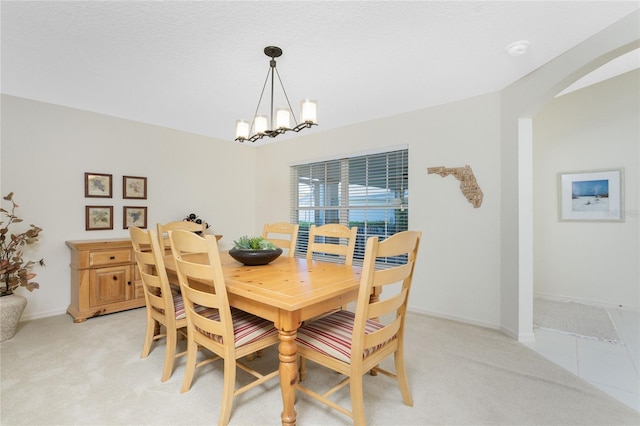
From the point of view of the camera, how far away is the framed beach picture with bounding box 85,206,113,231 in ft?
11.2

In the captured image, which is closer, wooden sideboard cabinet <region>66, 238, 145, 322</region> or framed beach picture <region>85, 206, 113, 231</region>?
wooden sideboard cabinet <region>66, 238, 145, 322</region>

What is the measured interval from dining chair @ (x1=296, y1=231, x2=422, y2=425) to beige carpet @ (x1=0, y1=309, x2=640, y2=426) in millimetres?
220

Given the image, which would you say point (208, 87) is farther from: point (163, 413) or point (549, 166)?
point (549, 166)

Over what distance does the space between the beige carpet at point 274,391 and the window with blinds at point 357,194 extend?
5.20ft

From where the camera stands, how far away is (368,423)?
5.07ft

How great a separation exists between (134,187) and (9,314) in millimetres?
1730

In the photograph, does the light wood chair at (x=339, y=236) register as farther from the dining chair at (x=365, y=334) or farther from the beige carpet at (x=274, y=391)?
the beige carpet at (x=274, y=391)

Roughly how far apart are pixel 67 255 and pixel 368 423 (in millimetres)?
3625

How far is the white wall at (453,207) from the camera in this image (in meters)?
2.89

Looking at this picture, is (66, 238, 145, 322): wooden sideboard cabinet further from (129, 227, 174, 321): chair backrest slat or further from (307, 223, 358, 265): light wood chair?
(307, 223, 358, 265): light wood chair

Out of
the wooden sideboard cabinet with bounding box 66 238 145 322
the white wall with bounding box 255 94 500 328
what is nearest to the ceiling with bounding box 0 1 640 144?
the white wall with bounding box 255 94 500 328

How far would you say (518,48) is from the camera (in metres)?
2.09

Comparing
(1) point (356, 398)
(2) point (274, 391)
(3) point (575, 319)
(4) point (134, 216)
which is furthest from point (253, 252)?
(3) point (575, 319)

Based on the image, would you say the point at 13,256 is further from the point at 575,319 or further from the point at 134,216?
the point at 575,319
